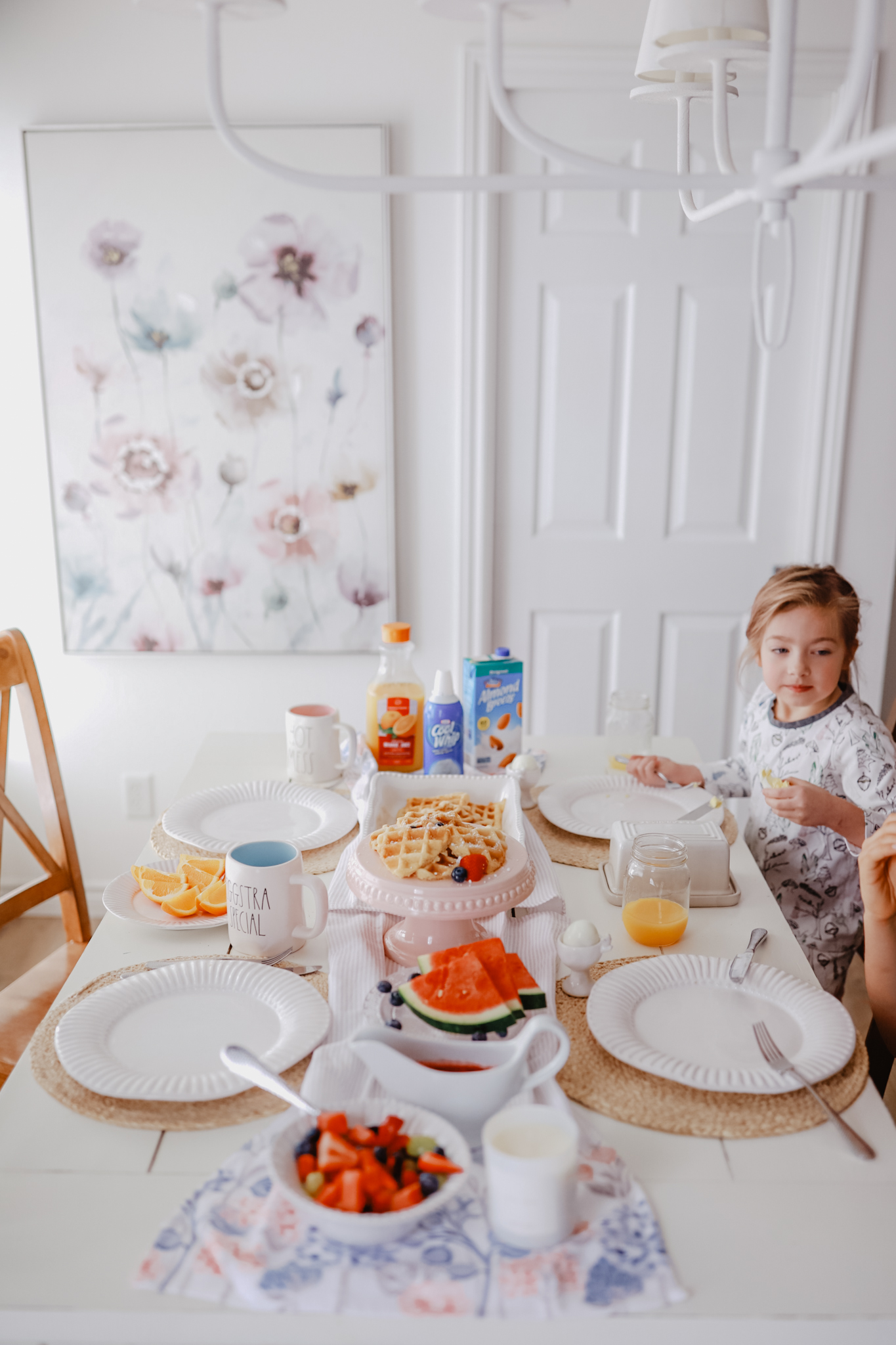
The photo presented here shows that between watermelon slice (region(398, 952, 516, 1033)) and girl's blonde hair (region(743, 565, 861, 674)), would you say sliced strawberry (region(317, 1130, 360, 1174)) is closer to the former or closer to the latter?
watermelon slice (region(398, 952, 516, 1033))

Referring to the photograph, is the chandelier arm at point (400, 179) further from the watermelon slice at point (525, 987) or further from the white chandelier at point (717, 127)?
the watermelon slice at point (525, 987)

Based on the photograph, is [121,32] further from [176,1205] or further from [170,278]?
[176,1205]

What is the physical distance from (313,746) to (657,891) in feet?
2.19

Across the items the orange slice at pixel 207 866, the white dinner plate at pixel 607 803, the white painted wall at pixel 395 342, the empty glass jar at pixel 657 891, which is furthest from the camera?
the white painted wall at pixel 395 342

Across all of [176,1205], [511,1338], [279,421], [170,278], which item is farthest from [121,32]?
[511,1338]

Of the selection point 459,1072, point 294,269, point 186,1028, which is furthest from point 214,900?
point 294,269

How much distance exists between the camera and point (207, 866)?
4.38 feet

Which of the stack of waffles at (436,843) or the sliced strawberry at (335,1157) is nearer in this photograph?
the sliced strawberry at (335,1157)

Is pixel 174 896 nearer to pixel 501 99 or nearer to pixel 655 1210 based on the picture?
pixel 655 1210

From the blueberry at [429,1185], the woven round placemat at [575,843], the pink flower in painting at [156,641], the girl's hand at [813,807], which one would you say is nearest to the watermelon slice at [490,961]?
the blueberry at [429,1185]

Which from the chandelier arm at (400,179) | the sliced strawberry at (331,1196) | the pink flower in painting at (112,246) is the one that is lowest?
the sliced strawberry at (331,1196)

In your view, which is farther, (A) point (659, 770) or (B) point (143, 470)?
(B) point (143, 470)

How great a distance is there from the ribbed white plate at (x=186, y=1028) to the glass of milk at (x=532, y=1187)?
0.85 ft

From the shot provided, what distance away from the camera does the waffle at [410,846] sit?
1.13 meters
